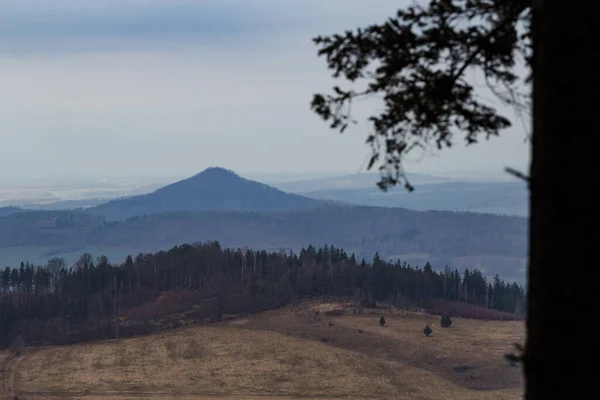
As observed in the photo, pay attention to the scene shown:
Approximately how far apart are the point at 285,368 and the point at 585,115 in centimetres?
7496

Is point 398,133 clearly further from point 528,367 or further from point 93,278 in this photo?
point 93,278

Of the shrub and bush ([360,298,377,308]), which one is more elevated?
bush ([360,298,377,308])

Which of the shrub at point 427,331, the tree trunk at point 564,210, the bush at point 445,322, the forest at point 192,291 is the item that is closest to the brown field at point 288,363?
the shrub at point 427,331

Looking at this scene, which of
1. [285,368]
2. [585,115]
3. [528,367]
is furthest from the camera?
[285,368]

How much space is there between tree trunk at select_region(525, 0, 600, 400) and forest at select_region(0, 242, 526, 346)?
103 metres

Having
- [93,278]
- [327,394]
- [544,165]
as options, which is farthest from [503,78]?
[93,278]

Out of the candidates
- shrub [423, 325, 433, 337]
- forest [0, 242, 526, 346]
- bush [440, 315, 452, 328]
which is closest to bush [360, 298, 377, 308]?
forest [0, 242, 526, 346]

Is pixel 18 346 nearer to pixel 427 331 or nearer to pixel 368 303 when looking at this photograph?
pixel 368 303

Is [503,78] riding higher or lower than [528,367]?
higher

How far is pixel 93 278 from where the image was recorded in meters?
127

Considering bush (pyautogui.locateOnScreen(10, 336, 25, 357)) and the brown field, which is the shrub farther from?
bush (pyautogui.locateOnScreen(10, 336, 25, 357))

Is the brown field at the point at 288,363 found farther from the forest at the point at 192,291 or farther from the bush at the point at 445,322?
the forest at the point at 192,291

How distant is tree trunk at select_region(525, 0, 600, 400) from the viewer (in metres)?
4.81

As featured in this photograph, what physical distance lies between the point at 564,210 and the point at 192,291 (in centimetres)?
12484
